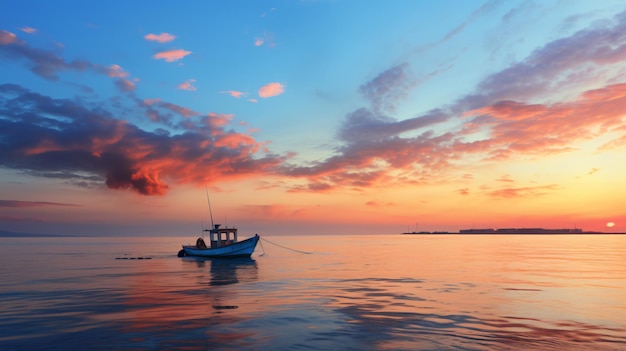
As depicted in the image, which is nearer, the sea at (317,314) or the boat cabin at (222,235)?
the sea at (317,314)

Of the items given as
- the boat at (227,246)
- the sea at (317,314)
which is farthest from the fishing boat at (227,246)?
the sea at (317,314)

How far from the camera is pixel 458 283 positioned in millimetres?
38156

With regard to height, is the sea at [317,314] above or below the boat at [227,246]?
below

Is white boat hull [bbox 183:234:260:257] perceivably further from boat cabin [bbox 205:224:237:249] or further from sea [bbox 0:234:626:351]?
sea [bbox 0:234:626:351]

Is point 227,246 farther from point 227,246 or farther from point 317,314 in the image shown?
point 317,314

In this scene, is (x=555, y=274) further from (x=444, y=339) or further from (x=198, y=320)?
(x=198, y=320)

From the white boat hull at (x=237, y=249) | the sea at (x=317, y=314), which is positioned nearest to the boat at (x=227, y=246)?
the white boat hull at (x=237, y=249)

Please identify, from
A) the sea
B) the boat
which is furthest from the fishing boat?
the sea

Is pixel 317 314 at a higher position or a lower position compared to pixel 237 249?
lower

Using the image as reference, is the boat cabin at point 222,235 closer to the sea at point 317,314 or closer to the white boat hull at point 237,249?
the white boat hull at point 237,249

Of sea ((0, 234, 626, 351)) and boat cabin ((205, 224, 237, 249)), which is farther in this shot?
boat cabin ((205, 224, 237, 249))

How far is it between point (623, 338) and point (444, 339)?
7.72 metres

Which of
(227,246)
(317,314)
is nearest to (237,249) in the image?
(227,246)

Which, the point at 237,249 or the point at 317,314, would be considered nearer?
the point at 317,314
